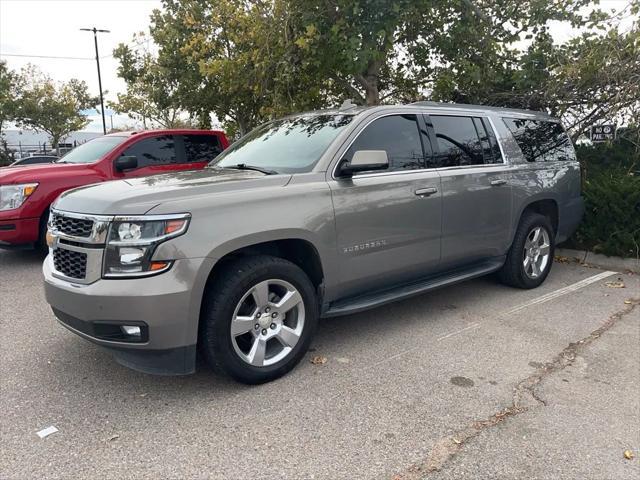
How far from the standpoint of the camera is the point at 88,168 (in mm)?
7070

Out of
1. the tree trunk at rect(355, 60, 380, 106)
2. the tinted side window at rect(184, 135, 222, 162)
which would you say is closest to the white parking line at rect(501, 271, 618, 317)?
the tree trunk at rect(355, 60, 380, 106)

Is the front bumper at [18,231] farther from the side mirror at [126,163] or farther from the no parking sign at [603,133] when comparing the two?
the no parking sign at [603,133]

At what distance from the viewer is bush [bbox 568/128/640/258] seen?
648 cm

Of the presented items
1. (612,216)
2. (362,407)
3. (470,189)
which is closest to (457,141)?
(470,189)

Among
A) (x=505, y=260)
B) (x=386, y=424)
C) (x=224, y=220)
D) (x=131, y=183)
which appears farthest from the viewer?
(x=505, y=260)

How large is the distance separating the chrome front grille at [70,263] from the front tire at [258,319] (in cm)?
76

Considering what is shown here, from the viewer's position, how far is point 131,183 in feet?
11.5

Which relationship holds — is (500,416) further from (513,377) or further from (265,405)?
(265,405)

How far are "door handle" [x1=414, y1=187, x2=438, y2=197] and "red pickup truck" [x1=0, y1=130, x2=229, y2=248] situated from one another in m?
2.78

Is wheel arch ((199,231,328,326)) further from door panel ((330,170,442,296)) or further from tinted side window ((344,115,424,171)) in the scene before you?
tinted side window ((344,115,424,171))

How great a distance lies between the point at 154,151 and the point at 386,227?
197 inches

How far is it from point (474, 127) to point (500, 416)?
293cm

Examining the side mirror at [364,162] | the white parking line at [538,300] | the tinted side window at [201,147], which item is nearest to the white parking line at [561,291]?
the white parking line at [538,300]

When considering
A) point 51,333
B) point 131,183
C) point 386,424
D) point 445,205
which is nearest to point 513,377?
point 386,424
